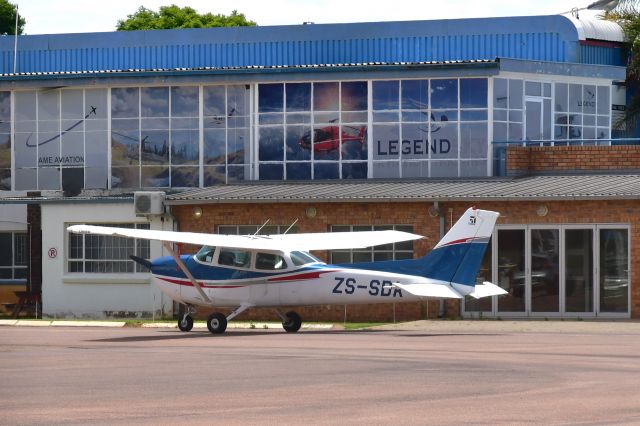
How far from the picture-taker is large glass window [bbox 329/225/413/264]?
32.4m

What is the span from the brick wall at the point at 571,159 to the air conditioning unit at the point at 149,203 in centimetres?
898

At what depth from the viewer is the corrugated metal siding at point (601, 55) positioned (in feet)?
138

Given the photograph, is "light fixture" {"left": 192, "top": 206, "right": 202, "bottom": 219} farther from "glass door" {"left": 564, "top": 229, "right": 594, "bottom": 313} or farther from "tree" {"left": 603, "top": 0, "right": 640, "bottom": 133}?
"tree" {"left": 603, "top": 0, "right": 640, "bottom": 133}

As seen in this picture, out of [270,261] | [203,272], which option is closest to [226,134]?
[203,272]

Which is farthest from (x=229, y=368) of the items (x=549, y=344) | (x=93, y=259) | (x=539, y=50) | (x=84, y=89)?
(x=539, y=50)

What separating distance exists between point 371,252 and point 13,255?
1015 cm

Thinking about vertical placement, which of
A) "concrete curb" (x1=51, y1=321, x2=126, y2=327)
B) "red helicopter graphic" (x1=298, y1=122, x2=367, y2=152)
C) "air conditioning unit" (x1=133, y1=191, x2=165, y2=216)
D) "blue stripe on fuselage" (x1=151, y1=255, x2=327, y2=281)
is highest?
"red helicopter graphic" (x1=298, y1=122, x2=367, y2=152)

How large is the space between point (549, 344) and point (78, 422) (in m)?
11.3

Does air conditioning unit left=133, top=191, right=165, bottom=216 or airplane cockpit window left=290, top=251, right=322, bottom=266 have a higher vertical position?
air conditioning unit left=133, top=191, right=165, bottom=216

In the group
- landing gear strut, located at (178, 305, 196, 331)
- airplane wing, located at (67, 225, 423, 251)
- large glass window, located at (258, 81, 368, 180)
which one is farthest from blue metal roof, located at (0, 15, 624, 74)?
landing gear strut, located at (178, 305, 196, 331)

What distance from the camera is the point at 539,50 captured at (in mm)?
40688

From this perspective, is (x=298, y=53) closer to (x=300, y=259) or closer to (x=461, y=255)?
(x=300, y=259)

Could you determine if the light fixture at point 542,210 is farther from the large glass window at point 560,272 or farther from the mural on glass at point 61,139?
the mural on glass at point 61,139

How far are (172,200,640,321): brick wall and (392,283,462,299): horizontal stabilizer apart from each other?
6156mm
